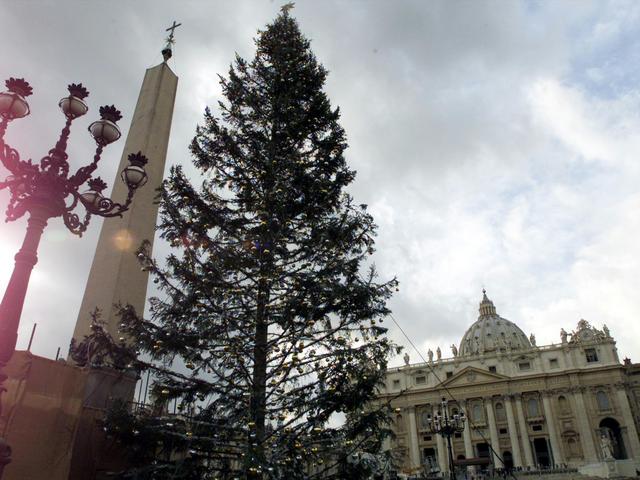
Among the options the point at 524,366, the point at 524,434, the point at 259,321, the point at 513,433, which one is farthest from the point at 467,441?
the point at 259,321

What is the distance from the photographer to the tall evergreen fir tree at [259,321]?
7.50m

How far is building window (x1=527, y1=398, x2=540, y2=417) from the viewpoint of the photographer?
2395 inches

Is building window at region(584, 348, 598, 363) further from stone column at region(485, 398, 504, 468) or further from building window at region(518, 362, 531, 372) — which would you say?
stone column at region(485, 398, 504, 468)

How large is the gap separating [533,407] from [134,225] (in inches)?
2522

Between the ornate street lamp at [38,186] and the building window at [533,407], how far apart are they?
65.7 metres

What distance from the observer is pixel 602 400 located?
5828cm

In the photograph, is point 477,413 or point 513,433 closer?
point 513,433

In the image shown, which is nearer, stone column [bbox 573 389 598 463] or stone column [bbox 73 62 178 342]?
stone column [bbox 73 62 178 342]

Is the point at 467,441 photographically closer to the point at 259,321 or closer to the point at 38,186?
the point at 259,321

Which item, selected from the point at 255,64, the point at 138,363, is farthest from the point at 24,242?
the point at 255,64

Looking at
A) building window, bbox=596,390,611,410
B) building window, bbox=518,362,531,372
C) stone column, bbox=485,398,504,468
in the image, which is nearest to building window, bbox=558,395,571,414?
building window, bbox=596,390,611,410

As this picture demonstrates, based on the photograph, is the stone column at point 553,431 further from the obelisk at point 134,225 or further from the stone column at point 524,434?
the obelisk at point 134,225

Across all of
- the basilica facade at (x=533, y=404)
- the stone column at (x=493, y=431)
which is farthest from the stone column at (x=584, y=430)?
the stone column at (x=493, y=431)

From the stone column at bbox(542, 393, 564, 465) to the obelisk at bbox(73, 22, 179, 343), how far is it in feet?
197
